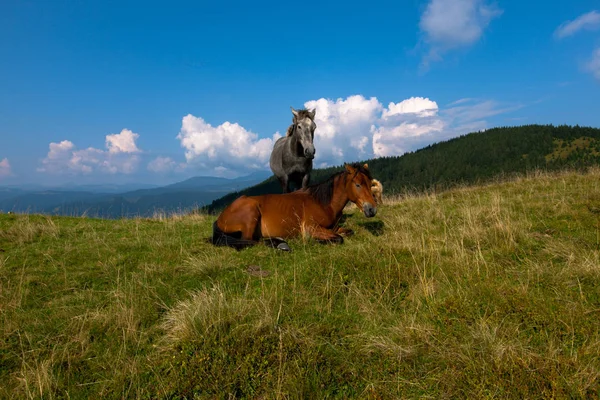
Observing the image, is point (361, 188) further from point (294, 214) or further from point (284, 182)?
point (284, 182)

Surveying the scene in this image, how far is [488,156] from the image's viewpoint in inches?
5984

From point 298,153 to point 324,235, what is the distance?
4538mm

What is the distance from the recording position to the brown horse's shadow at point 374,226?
7.92 metres

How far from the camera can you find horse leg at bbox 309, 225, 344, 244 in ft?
22.6

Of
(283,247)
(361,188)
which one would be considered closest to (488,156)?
(361,188)

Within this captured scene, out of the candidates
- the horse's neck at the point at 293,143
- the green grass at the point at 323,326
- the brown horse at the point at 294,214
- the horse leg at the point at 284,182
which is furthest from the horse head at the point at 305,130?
the green grass at the point at 323,326

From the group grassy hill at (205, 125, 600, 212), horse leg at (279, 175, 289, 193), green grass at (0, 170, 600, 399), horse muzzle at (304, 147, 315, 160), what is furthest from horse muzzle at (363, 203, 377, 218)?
grassy hill at (205, 125, 600, 212)

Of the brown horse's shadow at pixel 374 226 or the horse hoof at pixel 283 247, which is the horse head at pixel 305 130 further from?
the horse hoof at pixel 283 247

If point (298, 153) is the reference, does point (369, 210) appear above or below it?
below

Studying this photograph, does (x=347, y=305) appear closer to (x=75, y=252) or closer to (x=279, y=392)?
(x=279, y=392)

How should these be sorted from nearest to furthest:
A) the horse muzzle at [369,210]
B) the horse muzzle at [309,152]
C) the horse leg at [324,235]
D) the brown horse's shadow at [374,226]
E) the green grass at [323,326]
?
1. the green grass at [323,326]
2. the horse muzzle at [369,210]
3. the horse leg at [324,235]
4. the brown horse's shadow at [374,226]
5. the horse muzzle at [309,152]

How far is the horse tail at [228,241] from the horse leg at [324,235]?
1.40 meters

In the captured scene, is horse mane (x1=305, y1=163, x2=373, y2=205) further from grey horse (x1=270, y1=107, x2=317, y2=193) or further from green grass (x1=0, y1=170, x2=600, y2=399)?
grey horse (x1=270, y1=107, x2=317, y2=193)

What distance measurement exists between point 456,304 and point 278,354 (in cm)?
211
